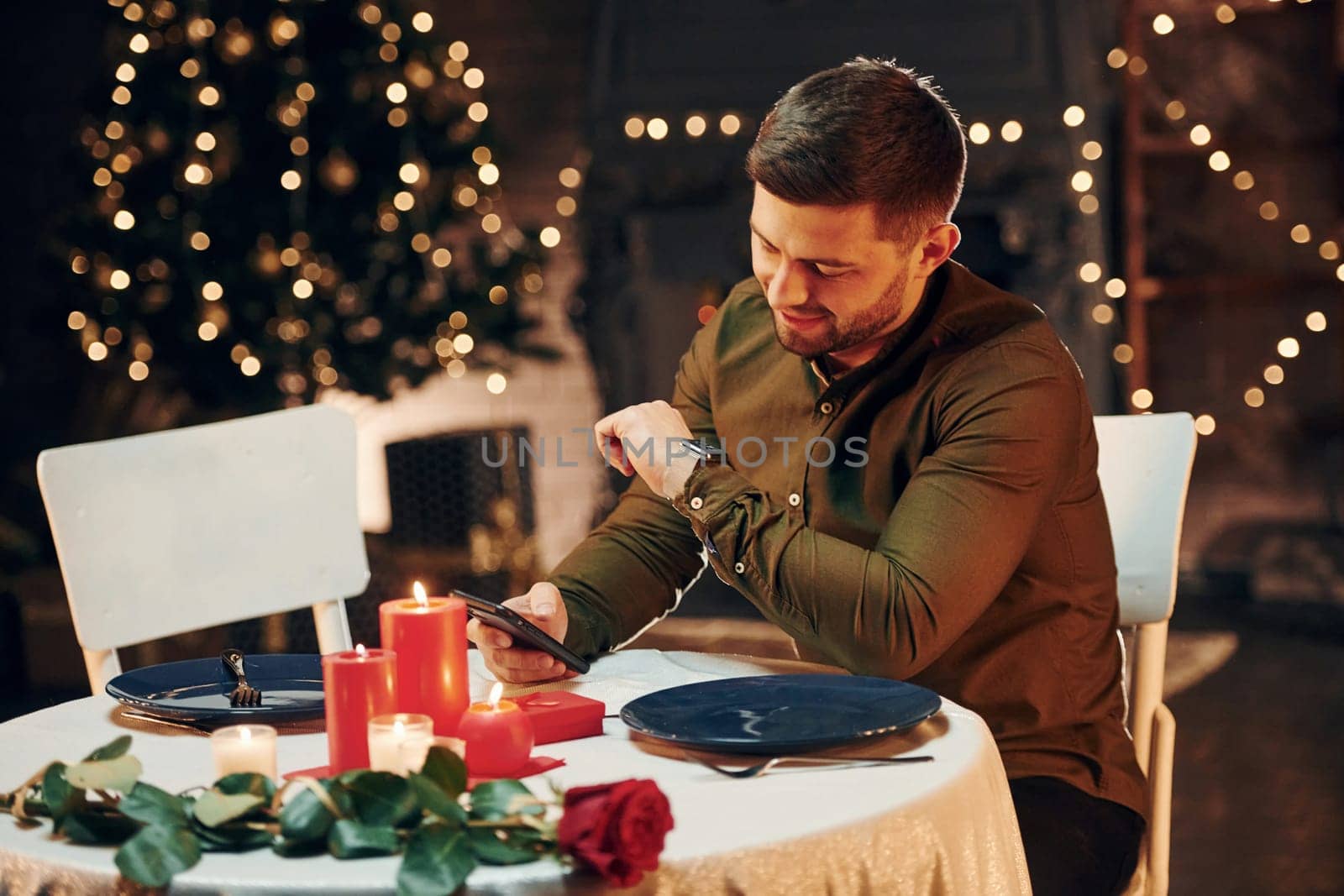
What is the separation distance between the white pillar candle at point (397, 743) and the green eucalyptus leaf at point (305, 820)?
0.23 feet

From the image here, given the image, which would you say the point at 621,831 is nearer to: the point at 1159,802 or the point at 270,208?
the point at 1159,802

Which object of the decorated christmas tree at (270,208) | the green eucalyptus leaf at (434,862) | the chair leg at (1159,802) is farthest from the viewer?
the decorated christmas tree at (270,208)

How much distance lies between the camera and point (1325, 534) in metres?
5.27

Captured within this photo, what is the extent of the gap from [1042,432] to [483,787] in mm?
764

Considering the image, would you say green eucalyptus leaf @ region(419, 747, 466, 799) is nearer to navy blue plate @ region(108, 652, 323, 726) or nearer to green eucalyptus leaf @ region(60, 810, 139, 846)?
green eucalyptus leaf @ region(60, 810, 139, 846)

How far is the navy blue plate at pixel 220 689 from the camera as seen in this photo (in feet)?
3.94

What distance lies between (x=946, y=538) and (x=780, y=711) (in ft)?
0.96

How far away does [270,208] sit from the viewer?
3777mm

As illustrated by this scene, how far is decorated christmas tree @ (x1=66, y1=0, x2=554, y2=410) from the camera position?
12.3 feet

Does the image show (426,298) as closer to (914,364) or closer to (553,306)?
(553,306)

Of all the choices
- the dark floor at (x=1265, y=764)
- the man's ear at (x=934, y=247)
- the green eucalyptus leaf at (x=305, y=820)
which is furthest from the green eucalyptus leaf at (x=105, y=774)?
the dark floor at (x=1265, y=764)

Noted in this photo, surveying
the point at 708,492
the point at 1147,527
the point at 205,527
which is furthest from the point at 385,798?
the point at 1147,527

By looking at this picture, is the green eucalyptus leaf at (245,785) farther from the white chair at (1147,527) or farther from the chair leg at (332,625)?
the white chair at (1147,527)

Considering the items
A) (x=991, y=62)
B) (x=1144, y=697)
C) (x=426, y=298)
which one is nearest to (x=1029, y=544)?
(x=1144, y=697)
